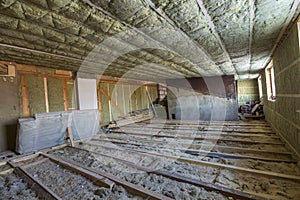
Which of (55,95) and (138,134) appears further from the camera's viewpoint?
(138,134)

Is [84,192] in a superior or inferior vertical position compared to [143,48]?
inferior

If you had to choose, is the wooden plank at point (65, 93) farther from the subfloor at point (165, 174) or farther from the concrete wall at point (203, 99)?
the concrete wall at point (203, 99)

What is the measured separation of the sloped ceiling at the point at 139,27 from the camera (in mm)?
1489

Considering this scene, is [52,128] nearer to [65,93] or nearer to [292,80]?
[65,93]

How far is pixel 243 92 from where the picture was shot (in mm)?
10383

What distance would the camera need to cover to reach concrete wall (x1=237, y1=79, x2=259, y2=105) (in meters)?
9.99

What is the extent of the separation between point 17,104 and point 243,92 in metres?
11.8

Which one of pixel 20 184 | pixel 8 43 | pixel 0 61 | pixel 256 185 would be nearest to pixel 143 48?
pixel 8 43

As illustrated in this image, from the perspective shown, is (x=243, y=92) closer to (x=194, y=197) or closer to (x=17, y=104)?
(x=194, y=197)

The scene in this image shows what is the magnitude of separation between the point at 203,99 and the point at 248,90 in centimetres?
573

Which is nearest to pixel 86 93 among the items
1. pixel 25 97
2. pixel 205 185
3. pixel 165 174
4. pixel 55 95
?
pixel 55 95

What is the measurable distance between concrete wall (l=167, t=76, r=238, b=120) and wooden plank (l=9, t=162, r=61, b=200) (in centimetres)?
576

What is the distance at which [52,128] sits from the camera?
3527 mm

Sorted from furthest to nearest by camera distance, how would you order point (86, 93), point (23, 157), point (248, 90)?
point (248, 90), point (86, 93), point (23, 157)
